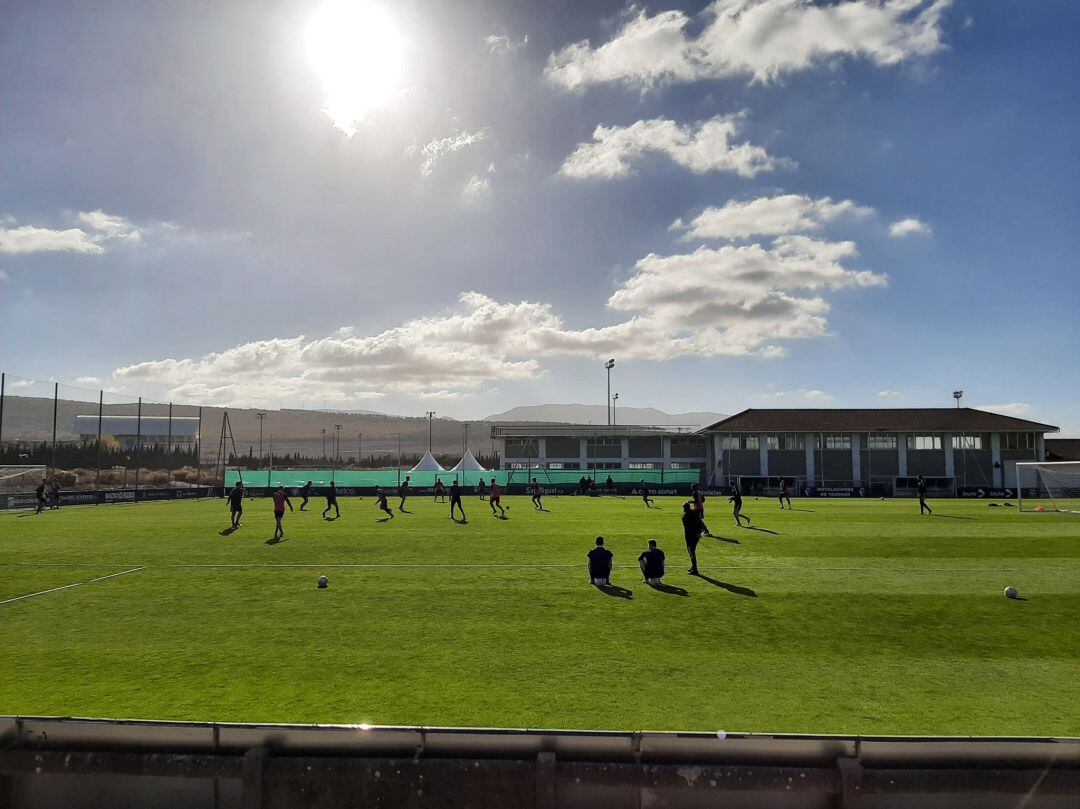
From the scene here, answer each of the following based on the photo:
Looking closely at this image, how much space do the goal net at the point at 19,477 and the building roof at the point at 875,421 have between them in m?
60.8

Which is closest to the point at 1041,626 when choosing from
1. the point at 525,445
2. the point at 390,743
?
the point at 390,743

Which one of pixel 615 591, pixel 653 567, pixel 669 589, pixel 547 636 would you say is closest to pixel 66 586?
pixel 547 636

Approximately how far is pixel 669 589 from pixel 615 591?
4.17ft

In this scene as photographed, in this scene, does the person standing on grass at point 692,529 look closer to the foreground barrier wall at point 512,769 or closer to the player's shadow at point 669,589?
the player's shadow at point 669,589

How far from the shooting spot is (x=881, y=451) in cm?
7156

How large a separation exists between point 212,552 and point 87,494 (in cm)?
3253

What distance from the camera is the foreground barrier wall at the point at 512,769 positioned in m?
5.85

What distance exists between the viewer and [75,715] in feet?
27.0

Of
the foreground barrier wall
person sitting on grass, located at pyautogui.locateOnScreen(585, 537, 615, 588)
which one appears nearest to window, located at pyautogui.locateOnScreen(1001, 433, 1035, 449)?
person sitting on grass, located at pyautogui.locateOnScreen(585, 537, 615, 588)

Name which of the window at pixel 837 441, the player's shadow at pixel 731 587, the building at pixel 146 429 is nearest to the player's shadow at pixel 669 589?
the player's shadow at pixel 731 587

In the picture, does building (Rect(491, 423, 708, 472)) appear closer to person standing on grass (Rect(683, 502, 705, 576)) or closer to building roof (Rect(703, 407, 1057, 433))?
building roof (Rect(703, 407, 1057, 433))

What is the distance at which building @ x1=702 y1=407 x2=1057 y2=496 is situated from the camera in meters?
70.0

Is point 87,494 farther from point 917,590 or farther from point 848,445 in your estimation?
point 848,445

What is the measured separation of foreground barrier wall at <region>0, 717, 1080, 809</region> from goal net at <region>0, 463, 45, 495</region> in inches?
2138
